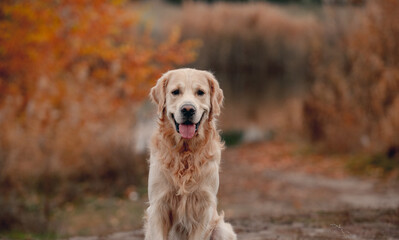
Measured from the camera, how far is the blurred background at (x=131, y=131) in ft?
26.4

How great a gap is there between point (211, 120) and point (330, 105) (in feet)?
35.6

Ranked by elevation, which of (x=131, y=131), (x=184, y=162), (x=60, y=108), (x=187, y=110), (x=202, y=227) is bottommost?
(x=202, y=227)

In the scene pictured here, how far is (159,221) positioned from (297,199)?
20.5ft

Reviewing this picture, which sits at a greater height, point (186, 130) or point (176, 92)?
point (176, 92)

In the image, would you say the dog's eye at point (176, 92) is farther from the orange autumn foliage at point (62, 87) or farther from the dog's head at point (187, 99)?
the orange autumn foliage at point (62, 87)

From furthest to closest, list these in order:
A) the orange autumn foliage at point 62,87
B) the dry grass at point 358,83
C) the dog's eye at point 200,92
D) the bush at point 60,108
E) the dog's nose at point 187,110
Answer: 1. the dry grass at point 358,83
2. the orange autumn foliage at point 62,87
3. the bush at point 60,108
4. the dog's eye at point 200,92
5. the dog's nose at point 187,110

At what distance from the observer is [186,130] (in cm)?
352

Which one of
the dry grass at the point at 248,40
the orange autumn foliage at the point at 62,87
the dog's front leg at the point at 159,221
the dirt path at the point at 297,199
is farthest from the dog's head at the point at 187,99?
the dry grass at the point at 248,40

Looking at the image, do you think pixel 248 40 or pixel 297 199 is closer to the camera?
pixel 297 199

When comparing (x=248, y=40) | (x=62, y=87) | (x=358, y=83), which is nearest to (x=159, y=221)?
(x=62, y=87)

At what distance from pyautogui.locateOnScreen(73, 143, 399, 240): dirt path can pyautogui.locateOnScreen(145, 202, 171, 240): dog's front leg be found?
140cm

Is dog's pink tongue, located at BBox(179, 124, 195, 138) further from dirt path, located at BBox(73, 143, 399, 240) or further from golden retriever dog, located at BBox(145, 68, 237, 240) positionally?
dirt path, located at BBox(73, 143, 399, 240)

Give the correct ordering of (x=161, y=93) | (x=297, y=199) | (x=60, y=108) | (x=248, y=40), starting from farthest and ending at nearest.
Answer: (x=248, y=40) < (x=60, y=108) < (x=297, y=199) < (x=161, y=93)

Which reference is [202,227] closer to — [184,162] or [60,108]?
[184,162]
